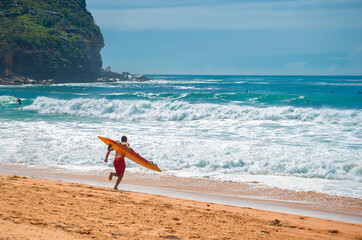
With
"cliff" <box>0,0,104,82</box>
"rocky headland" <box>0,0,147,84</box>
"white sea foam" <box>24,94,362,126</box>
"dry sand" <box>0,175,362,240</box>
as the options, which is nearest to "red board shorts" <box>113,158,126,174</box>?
"dry sand" <box>0,175,362,240</box>

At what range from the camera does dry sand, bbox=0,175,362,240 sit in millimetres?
4859

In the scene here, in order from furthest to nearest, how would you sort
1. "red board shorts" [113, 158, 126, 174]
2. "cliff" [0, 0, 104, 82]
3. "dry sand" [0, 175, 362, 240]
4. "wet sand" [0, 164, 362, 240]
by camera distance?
"cliff" [0, 0, 104, 82] < "red board shorts" [113, 158, 126, 174] < "wet sand" [0, 164, 362, 240] < "dry sand" [0, 175, 362, 240]

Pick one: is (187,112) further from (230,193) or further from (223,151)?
(230,193)

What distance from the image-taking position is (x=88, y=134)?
654 inches

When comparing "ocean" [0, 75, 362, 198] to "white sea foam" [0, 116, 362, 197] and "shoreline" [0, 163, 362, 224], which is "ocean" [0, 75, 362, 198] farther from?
"shoreline" [0, 163, 362, 224]

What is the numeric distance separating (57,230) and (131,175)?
6119 mm

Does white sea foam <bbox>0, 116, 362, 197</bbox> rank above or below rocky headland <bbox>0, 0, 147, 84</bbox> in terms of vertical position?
below

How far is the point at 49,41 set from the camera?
86000 mm

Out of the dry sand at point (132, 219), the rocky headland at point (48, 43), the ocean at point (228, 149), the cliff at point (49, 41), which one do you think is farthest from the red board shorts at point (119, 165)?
the cliff at point (49, 41)

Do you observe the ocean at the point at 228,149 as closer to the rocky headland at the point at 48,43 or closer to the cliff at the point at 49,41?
the rocky headland at the point at 48,43

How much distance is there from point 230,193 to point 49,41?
8735cm

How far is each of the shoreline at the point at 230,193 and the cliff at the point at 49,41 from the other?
7370 centimetres

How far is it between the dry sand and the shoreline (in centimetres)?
80

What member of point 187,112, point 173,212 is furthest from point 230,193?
point 187,112
